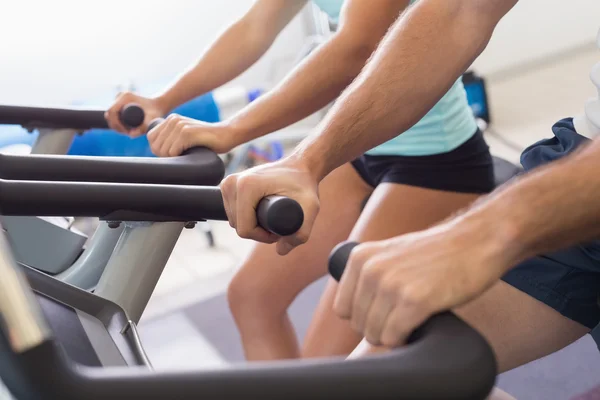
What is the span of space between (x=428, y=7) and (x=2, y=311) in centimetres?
77

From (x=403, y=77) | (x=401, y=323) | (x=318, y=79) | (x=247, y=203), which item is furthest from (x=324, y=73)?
(x=401, y=323)

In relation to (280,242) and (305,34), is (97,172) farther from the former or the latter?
(305,34)

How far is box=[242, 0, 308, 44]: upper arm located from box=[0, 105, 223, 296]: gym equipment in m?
0.37

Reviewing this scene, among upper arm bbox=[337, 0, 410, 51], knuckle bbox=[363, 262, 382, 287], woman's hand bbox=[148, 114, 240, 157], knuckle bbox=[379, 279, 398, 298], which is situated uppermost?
upper arm bbox=[337, 0, 410, 51]

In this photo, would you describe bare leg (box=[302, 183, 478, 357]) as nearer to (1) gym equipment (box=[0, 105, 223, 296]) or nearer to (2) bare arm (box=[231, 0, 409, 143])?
(2) bare arm (box=[231, 0, 409, 143])

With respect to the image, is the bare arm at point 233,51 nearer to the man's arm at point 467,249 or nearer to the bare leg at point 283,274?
the bare leg at point 283,274

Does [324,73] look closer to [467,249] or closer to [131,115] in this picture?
[131,115]

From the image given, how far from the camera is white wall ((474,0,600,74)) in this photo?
373cm

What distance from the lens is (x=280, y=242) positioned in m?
0.82

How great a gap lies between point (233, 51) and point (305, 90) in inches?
15.0

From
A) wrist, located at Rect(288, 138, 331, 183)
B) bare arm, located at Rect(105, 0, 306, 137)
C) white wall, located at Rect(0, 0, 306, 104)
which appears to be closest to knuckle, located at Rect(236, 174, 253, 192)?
wrist, located at Rect(288, 138, 331, 183)

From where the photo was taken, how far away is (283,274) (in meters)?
1.33

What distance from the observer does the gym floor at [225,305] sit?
5.68 ft


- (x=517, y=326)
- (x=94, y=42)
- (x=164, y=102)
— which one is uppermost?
(x=164, y=102)
